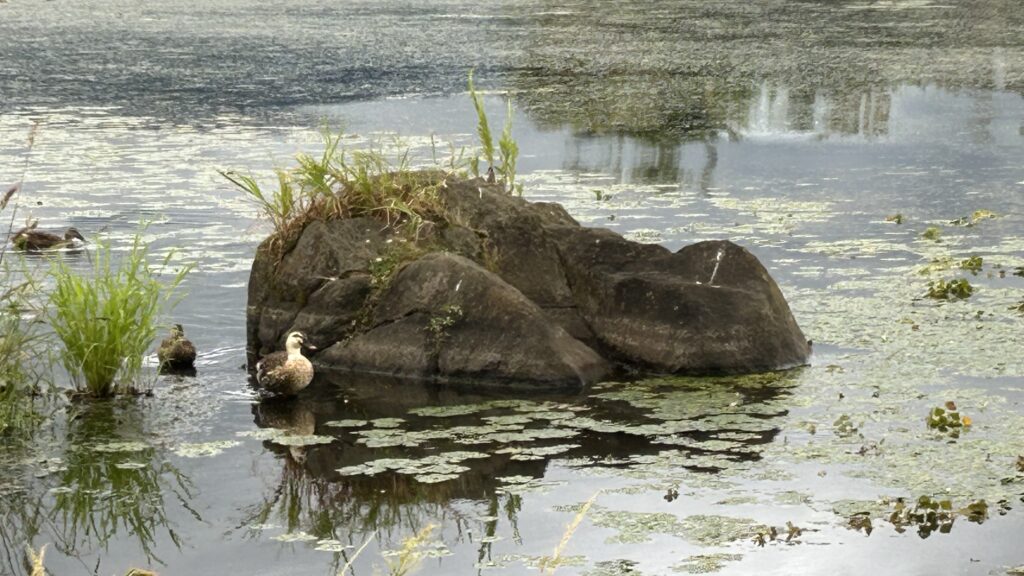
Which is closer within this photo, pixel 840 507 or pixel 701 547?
pixel 701 547

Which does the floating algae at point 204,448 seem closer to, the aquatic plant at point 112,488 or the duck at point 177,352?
the aquatic plant at point 112,488

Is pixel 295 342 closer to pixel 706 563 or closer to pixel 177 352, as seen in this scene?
pixel 177 352

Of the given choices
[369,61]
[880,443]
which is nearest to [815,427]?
[880,443]

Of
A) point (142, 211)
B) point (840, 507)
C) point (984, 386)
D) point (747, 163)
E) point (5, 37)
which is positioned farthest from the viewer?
point (5, 37)

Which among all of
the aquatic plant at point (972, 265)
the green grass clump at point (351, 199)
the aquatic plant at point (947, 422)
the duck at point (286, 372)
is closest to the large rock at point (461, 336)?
the duck at point (286, 372)

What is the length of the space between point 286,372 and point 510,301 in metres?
1.41

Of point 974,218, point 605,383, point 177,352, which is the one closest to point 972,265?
point 974,218

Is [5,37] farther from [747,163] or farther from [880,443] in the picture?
[880,443]

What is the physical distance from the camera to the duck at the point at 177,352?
32.0ft

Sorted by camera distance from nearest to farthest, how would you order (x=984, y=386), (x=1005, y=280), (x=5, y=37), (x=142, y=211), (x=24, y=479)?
(x=24, y=479) → (x=984, y=386) → (x=1005, y=280) → (x=142, y=211) → (x=5, y=37)

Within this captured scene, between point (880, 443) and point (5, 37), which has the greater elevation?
point (5, 37)

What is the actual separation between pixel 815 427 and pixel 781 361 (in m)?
1.40

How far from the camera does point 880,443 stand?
309 inches

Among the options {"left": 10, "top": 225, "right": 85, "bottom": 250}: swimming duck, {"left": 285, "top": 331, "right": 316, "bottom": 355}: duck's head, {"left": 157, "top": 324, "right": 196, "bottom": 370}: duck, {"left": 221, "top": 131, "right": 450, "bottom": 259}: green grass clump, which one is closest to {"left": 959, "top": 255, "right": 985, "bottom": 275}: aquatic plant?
{"left": 221, "top": 131, "right": 450, "bottom": 259}: green grass clump
